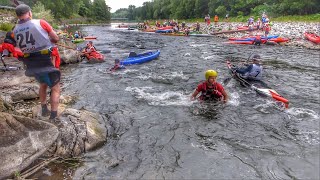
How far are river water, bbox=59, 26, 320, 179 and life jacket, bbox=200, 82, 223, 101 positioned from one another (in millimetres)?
303

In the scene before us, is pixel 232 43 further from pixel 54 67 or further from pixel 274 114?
pixel 54 67

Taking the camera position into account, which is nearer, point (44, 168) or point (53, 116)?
point (44, 168)

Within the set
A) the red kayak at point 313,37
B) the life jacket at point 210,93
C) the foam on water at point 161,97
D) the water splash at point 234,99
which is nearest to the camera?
the life jacket at point 210,93

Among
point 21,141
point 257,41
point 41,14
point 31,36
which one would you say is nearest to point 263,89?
point 31,36

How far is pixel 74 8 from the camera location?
7169 cm

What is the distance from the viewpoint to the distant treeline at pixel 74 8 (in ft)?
199

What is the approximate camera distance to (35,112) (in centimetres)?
597

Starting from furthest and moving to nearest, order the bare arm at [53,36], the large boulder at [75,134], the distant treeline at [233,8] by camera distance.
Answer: the distant treeline at [233,8] → the large boulder at [75,134] → the bare arm at [53,36]

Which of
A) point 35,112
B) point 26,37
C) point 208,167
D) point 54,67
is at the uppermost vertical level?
point 26,37

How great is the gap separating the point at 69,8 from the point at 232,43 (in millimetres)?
56103

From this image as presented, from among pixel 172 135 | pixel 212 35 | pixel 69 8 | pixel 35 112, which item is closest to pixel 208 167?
pixel 172 135

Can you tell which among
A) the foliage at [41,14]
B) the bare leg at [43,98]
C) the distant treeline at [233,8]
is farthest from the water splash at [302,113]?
the foliage at [41,14]

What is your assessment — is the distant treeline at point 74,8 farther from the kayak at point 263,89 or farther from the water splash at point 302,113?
the water splash at point 302,113

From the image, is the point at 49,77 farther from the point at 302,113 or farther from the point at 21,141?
the point at 302,113
